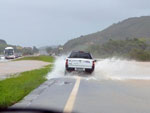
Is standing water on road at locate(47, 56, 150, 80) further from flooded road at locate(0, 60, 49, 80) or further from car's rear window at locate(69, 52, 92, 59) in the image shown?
flooded road at locate(0, 60, 49, 80)

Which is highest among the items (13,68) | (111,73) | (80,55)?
(80,55)

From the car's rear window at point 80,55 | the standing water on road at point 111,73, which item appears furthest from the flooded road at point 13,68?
the car's rear window at point 80,55

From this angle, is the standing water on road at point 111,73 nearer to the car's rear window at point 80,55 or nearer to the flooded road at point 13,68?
the car's rear window at point 80,55

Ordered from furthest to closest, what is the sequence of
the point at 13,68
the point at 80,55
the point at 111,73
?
the point at 13,68
the point at 111,73
the point at 80,55

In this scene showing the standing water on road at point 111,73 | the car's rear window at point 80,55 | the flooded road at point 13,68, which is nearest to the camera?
the standing water on road at point 111,73

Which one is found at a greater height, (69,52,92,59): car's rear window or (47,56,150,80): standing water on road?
(69,52,92,59): car's rear window

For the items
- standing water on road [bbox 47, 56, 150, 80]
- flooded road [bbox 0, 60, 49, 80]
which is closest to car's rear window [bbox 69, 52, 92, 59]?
standing water on road [bbox 47, 56, 150, 80]

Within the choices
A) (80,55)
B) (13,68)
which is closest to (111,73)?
(80,55)

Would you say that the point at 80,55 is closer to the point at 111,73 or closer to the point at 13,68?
the point at 111,73

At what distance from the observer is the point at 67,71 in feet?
85.5

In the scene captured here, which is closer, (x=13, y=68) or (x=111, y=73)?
(x=111, y=73)

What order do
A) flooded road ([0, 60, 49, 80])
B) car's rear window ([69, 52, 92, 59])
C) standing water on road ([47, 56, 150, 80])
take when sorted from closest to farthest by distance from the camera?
standing water on road ([47, 56, 150, 80])
car's rear window ([69, 52, 92, 59])
flooded road ([0, 60, 49, 80])

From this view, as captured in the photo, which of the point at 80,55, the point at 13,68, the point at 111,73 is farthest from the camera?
the point at 13,68

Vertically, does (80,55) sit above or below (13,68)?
above
